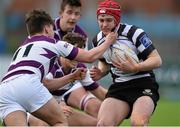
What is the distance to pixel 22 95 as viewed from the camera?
9.76m

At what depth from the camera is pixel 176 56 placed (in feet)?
85.3

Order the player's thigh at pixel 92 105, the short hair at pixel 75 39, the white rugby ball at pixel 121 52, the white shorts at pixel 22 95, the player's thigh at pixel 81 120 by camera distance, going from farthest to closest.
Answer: the player's thigh at pixel 92 105
the player's thigh at pixel 81 120
the short hair at pixel 75 39
the white rugby ball at pixel 121 52
the white shorts at pixel 22 95

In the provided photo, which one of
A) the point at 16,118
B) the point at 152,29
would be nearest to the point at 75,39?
the point at 16,118

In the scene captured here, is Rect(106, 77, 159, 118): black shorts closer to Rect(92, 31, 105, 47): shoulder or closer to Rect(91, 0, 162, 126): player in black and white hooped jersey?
Rect(91, 0, 162, 126): player in black and white hooped jersey

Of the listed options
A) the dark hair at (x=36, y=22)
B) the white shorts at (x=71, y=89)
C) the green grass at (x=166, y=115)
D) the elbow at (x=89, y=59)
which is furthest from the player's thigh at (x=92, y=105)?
the green grass at (x=166, y=115)

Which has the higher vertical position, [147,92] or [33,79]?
[33,79]

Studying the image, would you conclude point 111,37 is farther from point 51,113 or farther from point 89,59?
point 51,113

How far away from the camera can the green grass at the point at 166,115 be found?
55.1 ft

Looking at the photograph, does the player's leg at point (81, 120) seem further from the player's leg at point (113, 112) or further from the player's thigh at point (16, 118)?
the player's thigh at point (16, 118)

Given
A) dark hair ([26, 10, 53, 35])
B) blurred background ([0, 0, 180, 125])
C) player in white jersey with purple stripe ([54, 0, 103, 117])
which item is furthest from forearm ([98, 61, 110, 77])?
blurred background ([0, 0, 180, 125])

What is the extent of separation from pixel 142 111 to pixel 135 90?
1.87 ft

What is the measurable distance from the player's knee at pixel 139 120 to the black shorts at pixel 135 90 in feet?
1.56

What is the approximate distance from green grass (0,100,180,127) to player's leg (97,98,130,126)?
18.6 ft

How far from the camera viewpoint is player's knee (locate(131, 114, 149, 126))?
33.3 ft
